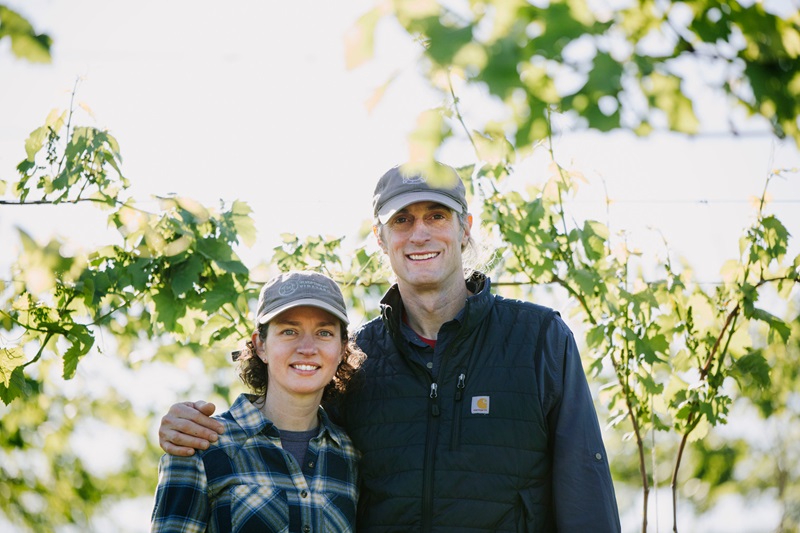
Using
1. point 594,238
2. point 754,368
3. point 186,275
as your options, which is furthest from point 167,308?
point 754,368

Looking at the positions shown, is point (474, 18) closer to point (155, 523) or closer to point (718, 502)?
point (155, 523)

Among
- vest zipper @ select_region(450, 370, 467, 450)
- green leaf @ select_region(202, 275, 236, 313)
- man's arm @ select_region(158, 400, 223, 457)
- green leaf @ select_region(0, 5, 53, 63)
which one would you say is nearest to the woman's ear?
man's arm @ select_region(158, 400, 223, 457)

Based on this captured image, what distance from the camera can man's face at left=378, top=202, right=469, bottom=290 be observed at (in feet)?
8.92

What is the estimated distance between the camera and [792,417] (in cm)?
1006

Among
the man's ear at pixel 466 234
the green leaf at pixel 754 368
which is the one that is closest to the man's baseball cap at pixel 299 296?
the man's ear at pixel 466 234

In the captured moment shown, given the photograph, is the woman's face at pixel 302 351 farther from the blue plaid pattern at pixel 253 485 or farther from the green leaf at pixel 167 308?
the green leaf at pixel 167 308

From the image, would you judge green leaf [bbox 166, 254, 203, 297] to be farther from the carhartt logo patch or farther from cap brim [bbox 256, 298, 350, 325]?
the carhartt logo patch

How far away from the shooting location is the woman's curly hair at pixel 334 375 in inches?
107

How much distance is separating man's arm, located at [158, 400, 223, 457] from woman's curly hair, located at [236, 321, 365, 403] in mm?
276

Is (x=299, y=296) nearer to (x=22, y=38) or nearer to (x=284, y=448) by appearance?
(x=284, y=448)

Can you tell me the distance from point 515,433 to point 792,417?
28.8 feet

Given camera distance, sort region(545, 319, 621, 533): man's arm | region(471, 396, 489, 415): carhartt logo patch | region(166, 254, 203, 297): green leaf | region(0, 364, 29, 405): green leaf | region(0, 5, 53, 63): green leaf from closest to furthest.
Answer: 1. region(0, 5, 53, 63): green leaf
2. region(545, 319, 621, 533): man's arm
3. region(471, 396, 489, 415): carhartt logo patch
4. region(0, 364, 29, 405): green leaf
5. region(166, 254, 203, 297): green leaf

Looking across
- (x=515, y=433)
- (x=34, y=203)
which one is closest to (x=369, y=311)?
(x=34, y=203)

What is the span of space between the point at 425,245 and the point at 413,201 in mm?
Result: 146
